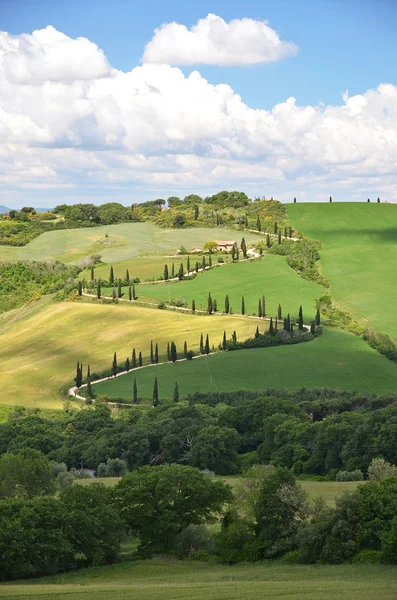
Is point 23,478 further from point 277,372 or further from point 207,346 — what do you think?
point 207,346

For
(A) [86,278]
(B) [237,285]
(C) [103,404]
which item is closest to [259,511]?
(C) [103,404]

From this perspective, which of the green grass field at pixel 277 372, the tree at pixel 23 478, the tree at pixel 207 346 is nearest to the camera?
the tree at pixel 23 478

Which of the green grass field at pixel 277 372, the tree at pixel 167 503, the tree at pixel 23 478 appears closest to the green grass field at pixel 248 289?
the green grass field at pixel 277 372

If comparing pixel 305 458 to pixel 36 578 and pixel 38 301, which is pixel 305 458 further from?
pixel 38 301

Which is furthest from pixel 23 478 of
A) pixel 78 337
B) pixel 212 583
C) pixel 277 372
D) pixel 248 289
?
pixel 248 289

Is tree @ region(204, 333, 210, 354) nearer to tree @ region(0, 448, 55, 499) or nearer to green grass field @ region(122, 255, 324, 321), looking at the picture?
green grass field @ region(122, 255, 324, 321)

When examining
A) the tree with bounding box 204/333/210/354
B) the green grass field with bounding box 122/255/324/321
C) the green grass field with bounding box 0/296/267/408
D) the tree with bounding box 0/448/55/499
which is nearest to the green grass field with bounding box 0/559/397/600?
the tree with bounding box 0/448/55/499

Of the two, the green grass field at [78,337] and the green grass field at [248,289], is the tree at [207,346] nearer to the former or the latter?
the green grass field at [78,337]
